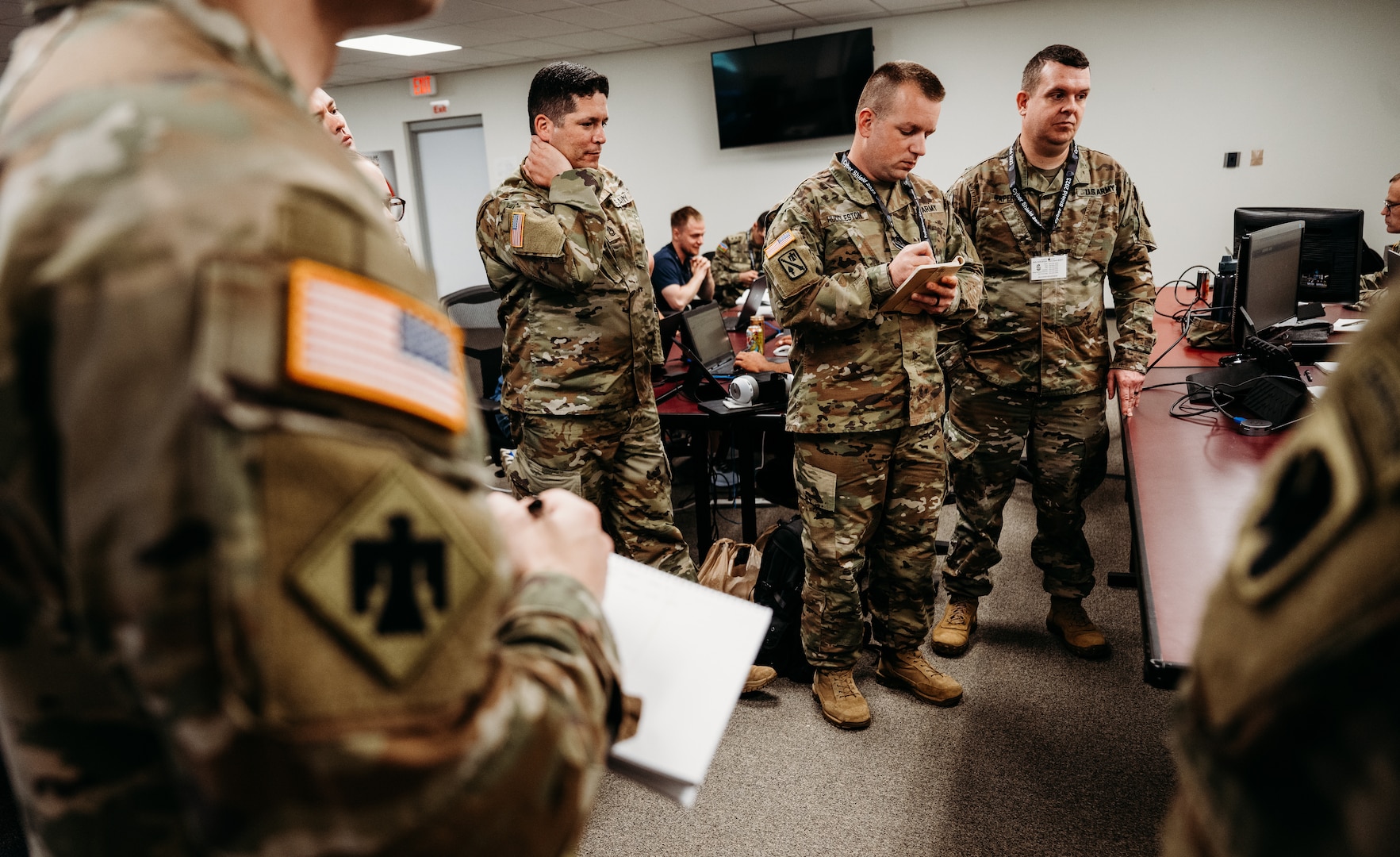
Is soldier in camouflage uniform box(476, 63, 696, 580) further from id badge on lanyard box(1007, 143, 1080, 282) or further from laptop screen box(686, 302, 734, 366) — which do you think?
id badge on lanyard box(1007, 143, 1080, 282)

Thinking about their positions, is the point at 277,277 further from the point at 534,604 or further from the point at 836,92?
the point at 836,92

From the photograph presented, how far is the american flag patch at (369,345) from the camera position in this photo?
364 mm

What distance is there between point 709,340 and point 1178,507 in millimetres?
2044

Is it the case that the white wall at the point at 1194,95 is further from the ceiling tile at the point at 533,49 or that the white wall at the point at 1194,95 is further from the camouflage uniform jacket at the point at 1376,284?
the camouflage uniform jacket at the point at 1376,284

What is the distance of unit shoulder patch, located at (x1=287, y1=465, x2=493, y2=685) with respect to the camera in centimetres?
36

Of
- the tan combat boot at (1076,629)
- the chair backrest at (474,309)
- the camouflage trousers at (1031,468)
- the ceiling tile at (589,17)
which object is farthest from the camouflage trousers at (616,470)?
the ceiling tile at (589,17)

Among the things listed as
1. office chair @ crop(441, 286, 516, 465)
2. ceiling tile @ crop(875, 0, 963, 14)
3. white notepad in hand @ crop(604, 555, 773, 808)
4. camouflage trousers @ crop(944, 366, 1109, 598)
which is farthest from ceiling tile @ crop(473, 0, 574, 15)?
white notepad in hand @ crop(604, 555, 773, 808)

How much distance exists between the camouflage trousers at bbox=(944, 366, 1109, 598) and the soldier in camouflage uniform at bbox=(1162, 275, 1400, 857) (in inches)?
89.4

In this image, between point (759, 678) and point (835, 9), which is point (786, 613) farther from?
point (835, 9)

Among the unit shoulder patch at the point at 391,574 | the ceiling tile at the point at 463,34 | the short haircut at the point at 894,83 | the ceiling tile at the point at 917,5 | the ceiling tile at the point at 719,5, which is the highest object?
the ceiling tile at the point at 463,34

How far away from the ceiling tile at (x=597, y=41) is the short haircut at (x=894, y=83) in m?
4.96

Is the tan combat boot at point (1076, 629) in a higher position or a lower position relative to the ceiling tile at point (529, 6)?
lower

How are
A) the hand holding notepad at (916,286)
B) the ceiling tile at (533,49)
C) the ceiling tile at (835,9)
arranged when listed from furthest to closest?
the ceiling tile at (533,49)
the ceiling tile at (835,9)
the hand holding notepad at (916,286)

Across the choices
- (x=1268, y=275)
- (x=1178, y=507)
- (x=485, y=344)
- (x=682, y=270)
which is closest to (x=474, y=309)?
(x=485, y=344)
